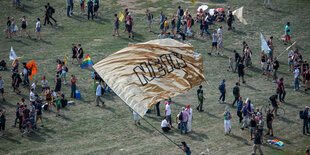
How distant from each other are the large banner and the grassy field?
310 inches

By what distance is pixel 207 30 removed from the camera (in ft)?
132

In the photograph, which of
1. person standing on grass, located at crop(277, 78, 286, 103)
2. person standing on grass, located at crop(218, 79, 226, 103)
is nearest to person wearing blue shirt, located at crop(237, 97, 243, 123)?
person standing on grass, located at crop(218, 79, 226, 103)

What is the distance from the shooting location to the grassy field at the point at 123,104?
23484mm

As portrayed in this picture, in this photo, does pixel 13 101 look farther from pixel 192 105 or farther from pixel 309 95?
pixel 309 95

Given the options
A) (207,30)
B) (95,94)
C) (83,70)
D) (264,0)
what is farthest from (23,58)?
(264,0)

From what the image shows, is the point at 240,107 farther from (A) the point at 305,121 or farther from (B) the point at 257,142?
(A) the point at 305,121

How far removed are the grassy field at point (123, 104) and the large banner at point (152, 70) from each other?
789cm

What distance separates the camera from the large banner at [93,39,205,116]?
15242 millimetres

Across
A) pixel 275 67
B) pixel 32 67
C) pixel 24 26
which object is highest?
pixel 24 26

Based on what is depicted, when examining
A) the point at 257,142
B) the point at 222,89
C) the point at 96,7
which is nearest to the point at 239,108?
the point at 222,89

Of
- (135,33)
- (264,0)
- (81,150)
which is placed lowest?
(81,150)

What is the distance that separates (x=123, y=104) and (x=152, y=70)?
1285cm

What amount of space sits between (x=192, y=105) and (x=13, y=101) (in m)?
12.0

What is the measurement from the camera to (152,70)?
51.7 feet
